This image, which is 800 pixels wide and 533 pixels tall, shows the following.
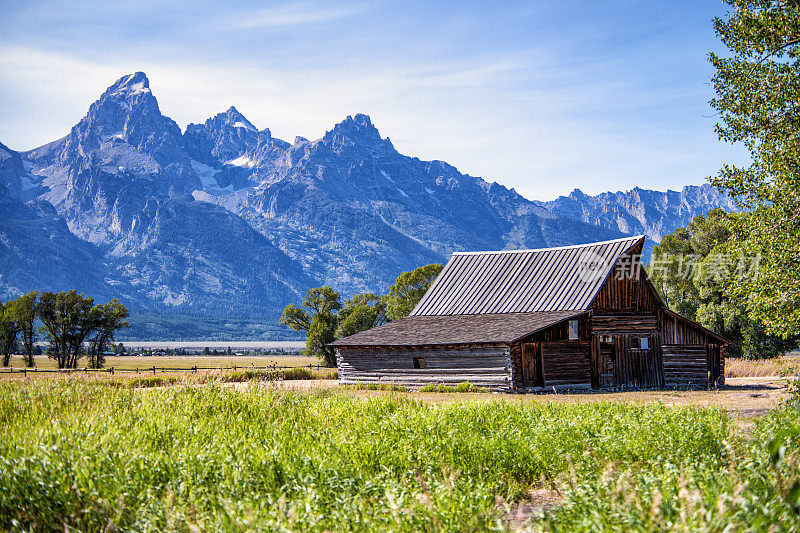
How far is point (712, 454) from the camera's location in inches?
415

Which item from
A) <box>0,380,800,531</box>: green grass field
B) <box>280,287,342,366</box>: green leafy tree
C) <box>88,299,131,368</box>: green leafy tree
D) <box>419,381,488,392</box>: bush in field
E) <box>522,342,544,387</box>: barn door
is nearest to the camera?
<box>0,380,800,531</box>: green grass field

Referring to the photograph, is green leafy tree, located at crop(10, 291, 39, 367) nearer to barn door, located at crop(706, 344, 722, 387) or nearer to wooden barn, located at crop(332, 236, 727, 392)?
wooden barn, located at crop(332, 236, 727, 392)

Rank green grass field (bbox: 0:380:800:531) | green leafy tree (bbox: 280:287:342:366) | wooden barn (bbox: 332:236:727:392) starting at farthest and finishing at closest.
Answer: green leafy tree (bbox: 280:287:342:366) → wooden barn (bbox: 332:236:727:392) → green grass field (bbox: 0:380:800:531)

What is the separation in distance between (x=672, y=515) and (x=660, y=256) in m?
63.1

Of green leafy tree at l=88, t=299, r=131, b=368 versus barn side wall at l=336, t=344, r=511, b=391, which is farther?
green leafy tree at l=88, t=299, r=131, b=368

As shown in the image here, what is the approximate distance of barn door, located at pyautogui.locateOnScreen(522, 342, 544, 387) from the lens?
108 feet

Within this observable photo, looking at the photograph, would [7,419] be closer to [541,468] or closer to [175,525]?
[175,525]

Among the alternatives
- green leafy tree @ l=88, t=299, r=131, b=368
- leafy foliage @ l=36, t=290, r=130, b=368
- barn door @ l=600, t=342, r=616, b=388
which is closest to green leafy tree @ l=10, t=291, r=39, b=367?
leafy foliage @ l=36, t=290, r=130, b=368

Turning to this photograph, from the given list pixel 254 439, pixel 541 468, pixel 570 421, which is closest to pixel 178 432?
pixel 254 439

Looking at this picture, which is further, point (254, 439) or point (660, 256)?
point (660, 256)

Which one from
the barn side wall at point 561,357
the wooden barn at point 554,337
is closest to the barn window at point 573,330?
the wooden barn at point 554,337

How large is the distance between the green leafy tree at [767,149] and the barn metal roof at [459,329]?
1147 cm

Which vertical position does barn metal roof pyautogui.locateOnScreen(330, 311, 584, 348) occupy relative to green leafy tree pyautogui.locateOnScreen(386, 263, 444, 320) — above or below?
below

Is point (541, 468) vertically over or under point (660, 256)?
under
